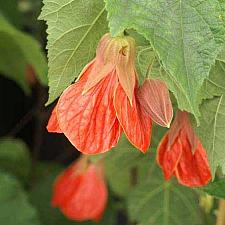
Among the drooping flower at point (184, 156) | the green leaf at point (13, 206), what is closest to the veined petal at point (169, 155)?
the drooping flower at point (184, 156)

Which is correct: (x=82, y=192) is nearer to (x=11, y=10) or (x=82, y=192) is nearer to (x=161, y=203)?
(x=161, y=203)

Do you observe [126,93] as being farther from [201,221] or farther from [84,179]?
[84,179]

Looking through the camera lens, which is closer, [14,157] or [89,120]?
[89,120]

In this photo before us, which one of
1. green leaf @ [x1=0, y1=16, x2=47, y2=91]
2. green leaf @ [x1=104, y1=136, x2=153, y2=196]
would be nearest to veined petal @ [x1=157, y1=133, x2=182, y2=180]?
green leaf @ [x1=104, y1=136, x2=153, y2=196]

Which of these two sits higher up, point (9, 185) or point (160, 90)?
point (160, 90)

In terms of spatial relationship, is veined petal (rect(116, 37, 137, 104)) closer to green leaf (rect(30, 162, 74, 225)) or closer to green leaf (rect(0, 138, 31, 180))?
green leaf (rect(30, 162, 74, 225))

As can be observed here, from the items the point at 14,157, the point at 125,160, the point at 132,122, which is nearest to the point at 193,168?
the point at 132,122

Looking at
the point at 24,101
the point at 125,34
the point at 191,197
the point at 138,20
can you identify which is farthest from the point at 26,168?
the point at 138,20
